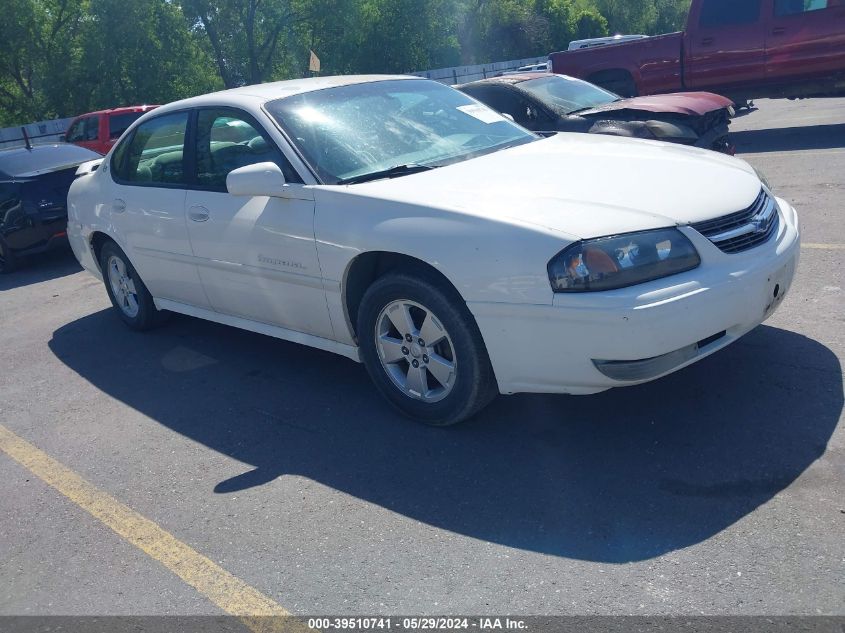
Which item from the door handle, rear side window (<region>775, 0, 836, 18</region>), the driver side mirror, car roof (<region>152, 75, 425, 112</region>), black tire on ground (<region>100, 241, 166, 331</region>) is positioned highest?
car roof (<region>152, 75, 425, 112</region>)

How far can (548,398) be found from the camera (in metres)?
4.48

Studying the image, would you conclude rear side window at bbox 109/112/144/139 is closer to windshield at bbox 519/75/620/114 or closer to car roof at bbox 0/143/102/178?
car roof at bbox 0/143/102/178

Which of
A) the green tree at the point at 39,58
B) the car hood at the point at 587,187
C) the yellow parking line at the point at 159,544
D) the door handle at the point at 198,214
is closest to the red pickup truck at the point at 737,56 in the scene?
the car hood at the point at 587,187

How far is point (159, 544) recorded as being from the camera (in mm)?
3643

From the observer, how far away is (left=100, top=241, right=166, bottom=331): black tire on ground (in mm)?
6281

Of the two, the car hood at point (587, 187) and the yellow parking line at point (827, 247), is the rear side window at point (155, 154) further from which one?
the yellow parking line at point (827, 247)

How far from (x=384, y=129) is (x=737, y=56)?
31.6 ft

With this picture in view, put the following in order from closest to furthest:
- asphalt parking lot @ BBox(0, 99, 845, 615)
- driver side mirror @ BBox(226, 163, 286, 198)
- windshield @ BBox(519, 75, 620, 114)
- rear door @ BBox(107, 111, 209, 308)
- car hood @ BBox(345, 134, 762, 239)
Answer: asphalt parking lot @ BBox(0, 99, 845, 615) → car hood @ BBox(345, 134, 762, 239) → driver side mirror @ BBox(226, 163, 286, 198) → rear door @ BBox(107, 111, 209, 308) → windshield @ BBox(519, 75, 620, 114)

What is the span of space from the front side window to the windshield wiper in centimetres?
40

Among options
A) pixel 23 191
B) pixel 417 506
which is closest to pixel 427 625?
pixel 417 506

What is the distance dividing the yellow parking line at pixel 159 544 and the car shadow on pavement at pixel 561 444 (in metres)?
0.42

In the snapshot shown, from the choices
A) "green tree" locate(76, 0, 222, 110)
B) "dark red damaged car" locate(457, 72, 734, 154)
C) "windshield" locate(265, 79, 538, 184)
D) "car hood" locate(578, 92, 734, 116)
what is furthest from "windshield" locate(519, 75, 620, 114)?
"green tree" locate(76, 0, 222, 110)

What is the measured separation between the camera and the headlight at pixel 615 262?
352 centimetres

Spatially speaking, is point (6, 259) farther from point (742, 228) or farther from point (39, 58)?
point (39, 58)
